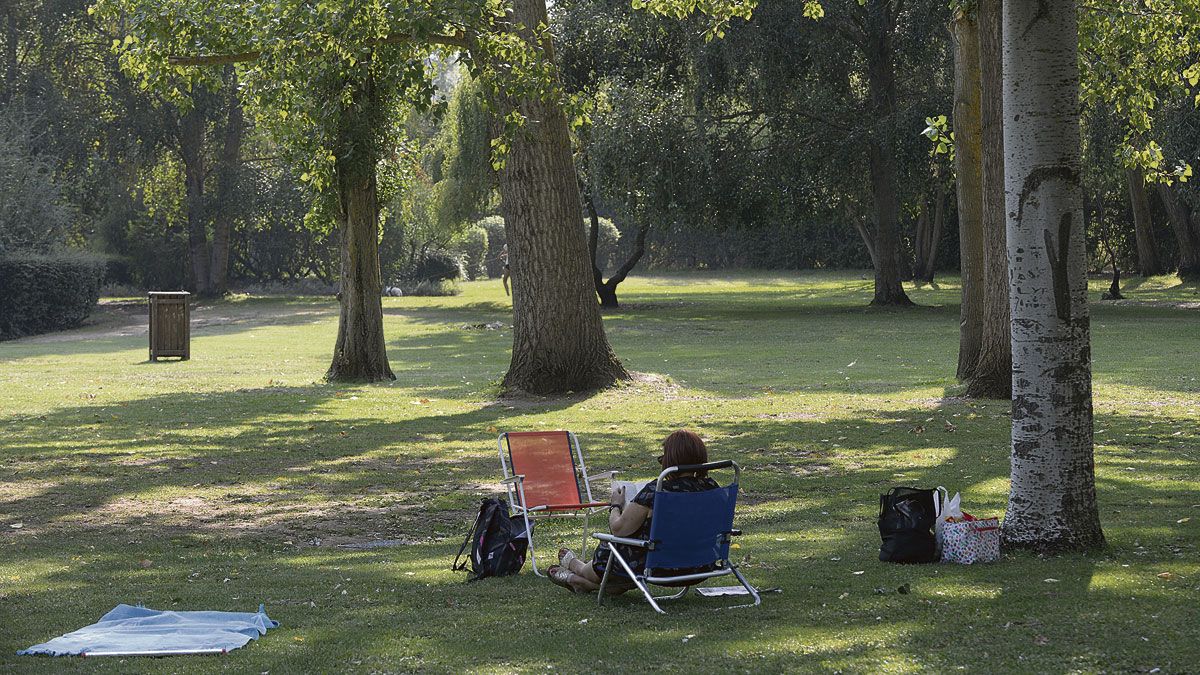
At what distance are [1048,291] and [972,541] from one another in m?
1.45

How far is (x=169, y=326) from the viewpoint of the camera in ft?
89.5

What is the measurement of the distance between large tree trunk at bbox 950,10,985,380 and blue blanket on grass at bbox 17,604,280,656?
12429mm

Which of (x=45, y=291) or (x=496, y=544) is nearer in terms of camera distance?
(x=496, y=544)

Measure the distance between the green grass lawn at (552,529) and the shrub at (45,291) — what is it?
41.1 feet

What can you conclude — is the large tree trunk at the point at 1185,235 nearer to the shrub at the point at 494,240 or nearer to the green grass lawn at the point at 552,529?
the green grass lawn at the point at 552,529

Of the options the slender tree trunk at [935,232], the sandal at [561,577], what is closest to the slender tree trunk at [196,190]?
the slender tree trunk at [935,232]

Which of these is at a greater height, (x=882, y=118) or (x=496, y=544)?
(x=882, y=118)

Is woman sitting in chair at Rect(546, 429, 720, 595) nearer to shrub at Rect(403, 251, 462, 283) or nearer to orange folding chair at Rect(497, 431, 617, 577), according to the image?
orange folding chair at Rect(497, 431, 617, 577)

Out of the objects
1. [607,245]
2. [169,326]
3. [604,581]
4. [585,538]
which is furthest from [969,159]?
[607,245]

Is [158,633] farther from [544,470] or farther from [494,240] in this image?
[494,240]

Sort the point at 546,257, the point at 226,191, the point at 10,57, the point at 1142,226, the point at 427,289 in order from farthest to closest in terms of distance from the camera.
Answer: the point at 427,289
the point at 226,191
the point at 10,57
the point at 1142,226
the point at 546,257

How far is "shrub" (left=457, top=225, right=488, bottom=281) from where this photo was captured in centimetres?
6372

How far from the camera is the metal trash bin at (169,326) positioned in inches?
1059

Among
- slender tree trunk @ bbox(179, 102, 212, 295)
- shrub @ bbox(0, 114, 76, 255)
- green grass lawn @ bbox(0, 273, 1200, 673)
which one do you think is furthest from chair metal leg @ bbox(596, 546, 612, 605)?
slender tree trunk @ bbox(179, 102, 212, 295)
